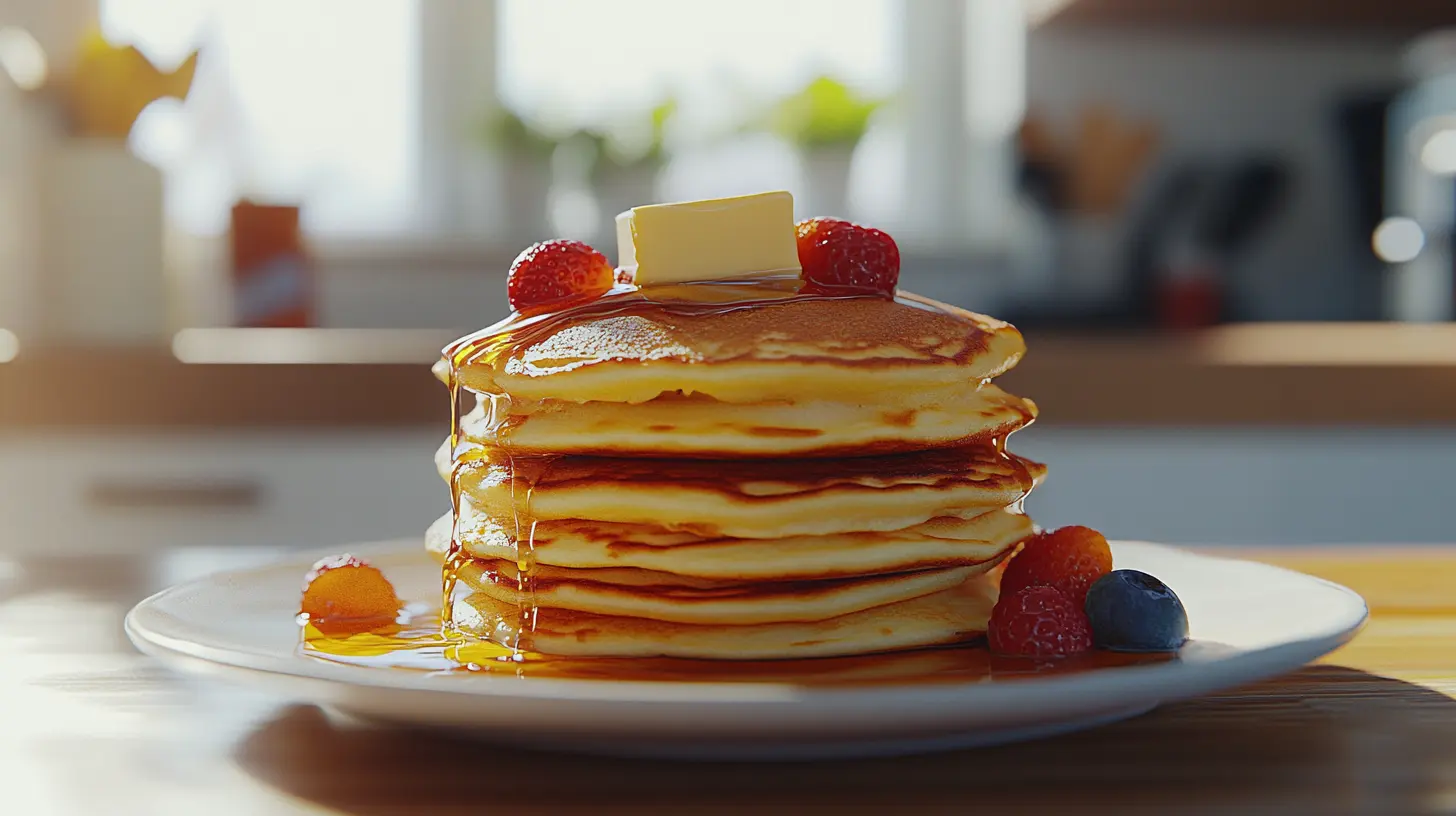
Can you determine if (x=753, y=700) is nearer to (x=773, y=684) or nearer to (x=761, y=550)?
(x=773, y=684)

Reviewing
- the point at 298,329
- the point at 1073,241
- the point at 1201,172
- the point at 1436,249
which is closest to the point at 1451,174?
the point at 1436,249

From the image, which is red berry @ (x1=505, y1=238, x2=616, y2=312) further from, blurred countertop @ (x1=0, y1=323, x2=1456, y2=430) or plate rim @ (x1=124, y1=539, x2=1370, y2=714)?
blurred countertop @ (x1=0, y1=323, x2=1456, y2=430)

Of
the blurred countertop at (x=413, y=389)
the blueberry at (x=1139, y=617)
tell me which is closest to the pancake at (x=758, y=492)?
the blueberry at (x=1139, y=617)

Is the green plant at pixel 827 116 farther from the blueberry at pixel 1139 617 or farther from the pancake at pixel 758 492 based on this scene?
the blueberry at pixel 1139 617

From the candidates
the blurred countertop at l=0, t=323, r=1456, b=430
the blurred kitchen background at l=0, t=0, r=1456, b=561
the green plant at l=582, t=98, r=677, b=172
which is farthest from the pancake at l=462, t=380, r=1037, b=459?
the green plant at l=582, t=98, r=677, b=172

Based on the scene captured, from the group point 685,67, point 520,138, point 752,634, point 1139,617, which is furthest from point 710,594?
point 685,67

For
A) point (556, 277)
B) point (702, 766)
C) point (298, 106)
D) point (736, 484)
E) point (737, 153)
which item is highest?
point (298, 106)
